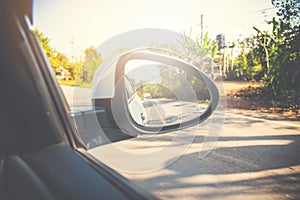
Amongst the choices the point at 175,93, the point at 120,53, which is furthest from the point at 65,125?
the point at 175,93

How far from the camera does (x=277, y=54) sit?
6859 millimetres

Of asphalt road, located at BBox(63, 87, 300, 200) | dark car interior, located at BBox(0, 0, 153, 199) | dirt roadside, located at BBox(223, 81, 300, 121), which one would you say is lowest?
asphalt road, located at BBox(63, 87, 300, 200)

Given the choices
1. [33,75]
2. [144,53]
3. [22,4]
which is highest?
[22,4]

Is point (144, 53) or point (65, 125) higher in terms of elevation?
point (144, 53)

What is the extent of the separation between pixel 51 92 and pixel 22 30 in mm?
249

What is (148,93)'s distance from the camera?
58.0 inches

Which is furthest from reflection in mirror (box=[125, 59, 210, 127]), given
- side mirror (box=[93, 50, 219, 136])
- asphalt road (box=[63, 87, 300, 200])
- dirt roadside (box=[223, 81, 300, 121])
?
dirt roadside (box=[223, 81, 300, 121])

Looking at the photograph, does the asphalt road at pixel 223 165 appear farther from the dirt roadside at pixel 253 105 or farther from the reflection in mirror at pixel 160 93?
the dirt roadside at pixel 253 105

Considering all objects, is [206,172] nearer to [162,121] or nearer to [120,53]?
[162,121]

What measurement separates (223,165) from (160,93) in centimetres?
155

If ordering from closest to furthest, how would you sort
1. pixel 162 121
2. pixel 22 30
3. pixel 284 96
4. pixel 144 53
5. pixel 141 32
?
pixel 22 30
pixel 144 53
pixel 141 32
pixel 162 121
pixel 284 96

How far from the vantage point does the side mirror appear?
48.2 inches

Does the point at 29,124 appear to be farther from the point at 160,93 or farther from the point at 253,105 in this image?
the point at 253,105

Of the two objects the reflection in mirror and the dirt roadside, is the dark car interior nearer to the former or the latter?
the reflection in mirror
